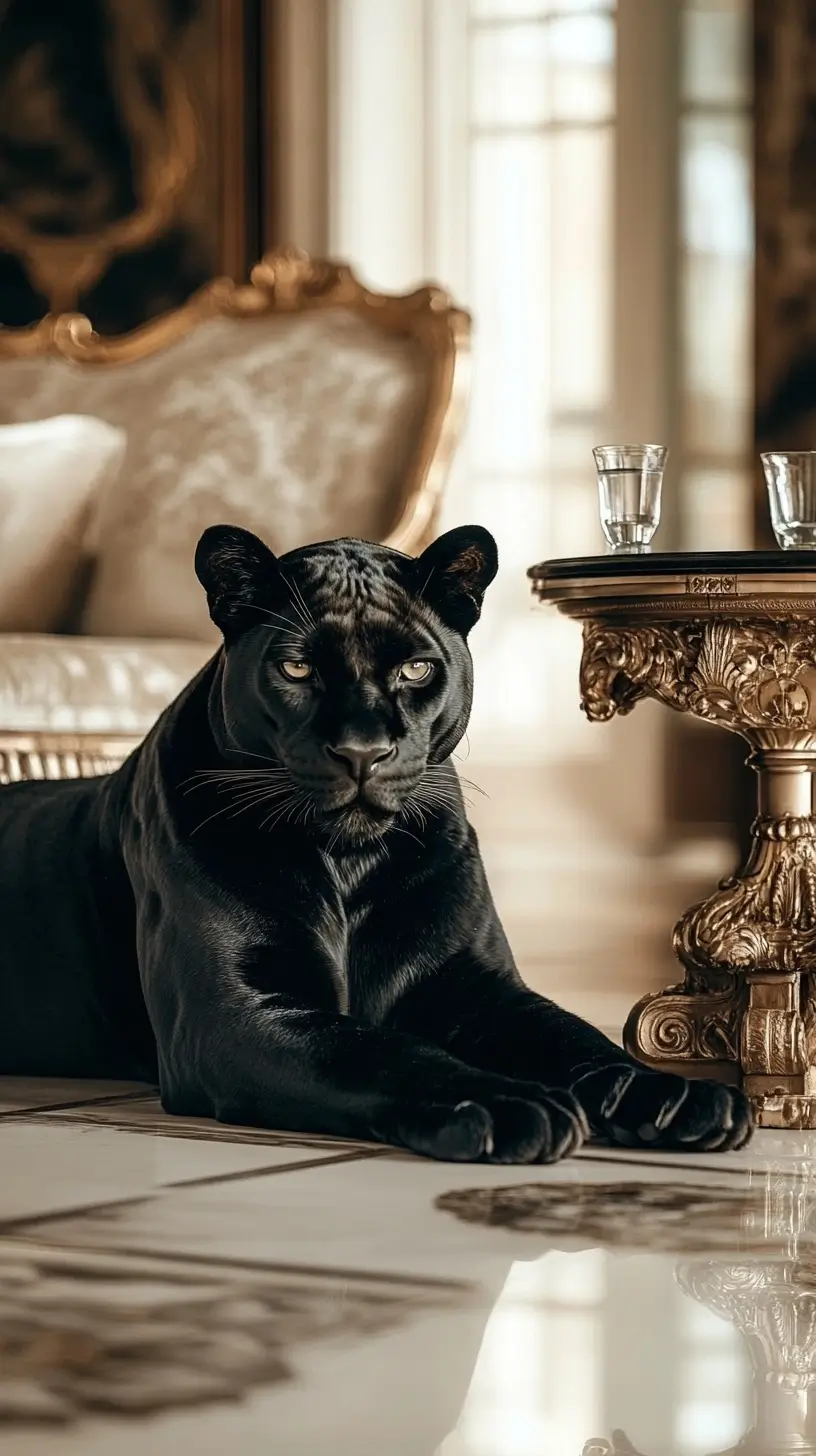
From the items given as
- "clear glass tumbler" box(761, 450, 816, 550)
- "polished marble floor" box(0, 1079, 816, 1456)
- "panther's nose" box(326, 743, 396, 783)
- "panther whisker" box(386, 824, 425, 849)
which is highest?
"clear glass tumbler" box(761, 450, 816, 550)

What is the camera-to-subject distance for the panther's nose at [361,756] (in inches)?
76.4

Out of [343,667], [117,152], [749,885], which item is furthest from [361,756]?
[117,152]

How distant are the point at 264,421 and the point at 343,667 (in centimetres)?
137

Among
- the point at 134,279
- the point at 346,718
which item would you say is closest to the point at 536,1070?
the point at 346,718

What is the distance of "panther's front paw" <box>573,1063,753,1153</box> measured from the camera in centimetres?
183

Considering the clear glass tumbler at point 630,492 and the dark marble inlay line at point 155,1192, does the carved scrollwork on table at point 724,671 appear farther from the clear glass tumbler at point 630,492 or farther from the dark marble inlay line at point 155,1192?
the dark marble inlay line at point 155,1192

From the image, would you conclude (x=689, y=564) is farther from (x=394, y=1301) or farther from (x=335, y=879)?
(x=394, y=1301)

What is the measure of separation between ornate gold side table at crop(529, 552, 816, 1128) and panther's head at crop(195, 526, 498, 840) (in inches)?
8.8

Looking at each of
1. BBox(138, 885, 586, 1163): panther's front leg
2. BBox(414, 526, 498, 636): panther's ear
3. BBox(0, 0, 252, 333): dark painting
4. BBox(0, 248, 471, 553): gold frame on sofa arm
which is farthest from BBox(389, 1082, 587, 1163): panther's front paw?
BBox(0, 0, 252, 333): dark painting

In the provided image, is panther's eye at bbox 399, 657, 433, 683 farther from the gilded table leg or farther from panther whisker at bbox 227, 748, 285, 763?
the gilded table leg

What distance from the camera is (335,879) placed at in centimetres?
208

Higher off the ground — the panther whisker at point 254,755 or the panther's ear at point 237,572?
the panther's ear at point 237,572

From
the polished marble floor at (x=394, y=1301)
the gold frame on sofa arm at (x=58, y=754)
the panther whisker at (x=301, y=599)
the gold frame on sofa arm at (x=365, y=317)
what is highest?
the gold frame on sofa arm at (x=365, y=317)

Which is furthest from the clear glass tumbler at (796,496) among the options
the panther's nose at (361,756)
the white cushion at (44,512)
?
the white cushion at (44,512)
